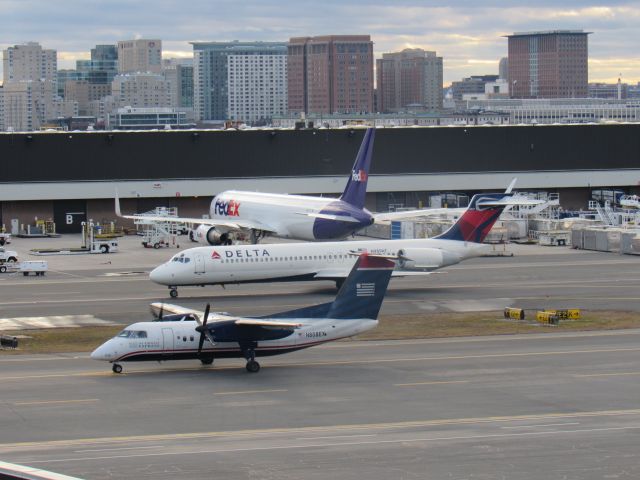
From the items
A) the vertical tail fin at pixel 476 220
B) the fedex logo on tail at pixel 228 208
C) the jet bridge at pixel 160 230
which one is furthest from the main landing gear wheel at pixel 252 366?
the fedex logo on tail at pixel 228 208

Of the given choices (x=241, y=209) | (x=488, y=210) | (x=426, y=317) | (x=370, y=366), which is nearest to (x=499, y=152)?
(x=241, y=209)

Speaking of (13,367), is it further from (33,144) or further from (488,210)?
(33,144)

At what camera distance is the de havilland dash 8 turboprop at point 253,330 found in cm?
4425

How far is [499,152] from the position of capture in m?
123

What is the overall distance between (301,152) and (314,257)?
169 ft

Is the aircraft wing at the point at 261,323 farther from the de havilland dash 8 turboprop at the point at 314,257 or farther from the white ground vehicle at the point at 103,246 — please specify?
the white ground vehicle at the point at 103,246

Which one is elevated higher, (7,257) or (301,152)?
Answer: (301,152)

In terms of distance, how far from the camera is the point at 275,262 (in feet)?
221

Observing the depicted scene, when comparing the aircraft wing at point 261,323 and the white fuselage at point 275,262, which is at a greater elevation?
the white fuselage at point 275,262

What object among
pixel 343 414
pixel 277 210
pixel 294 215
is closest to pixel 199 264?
pixel 294 215

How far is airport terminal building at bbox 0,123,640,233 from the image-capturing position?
113812 mm

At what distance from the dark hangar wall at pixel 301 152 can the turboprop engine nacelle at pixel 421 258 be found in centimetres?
5053

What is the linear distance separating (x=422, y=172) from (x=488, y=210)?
50.9 meters

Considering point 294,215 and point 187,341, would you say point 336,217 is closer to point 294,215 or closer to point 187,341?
point 294,215
